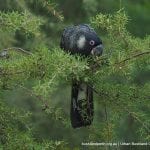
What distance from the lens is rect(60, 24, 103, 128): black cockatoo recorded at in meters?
1.38

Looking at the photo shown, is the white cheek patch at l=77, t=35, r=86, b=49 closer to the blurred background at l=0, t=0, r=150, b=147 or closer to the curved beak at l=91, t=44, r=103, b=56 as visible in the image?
the curved beak at l=91, t=44, r=103, b=56

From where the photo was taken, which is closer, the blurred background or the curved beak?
the curved beak

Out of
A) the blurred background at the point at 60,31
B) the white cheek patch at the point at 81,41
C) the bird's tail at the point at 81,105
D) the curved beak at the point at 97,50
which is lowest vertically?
the bird's tail at the point at 81,105

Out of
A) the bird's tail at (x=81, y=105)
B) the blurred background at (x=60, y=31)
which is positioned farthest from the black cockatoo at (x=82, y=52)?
the blurred background at (x=60, y=31)

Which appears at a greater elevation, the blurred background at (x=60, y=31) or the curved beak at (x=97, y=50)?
the blurred background at (x=60, y=31)

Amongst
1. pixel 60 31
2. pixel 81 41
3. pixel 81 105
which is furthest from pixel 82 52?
pixel 60 31

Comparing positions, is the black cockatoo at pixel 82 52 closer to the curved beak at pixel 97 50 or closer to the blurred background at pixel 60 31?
the curved beak at pixel 97 50

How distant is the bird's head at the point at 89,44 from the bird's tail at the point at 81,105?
0.09m

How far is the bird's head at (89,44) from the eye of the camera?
137 cm

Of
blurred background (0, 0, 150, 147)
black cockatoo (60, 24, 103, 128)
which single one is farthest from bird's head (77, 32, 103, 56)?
blurred background (0, 0, 150, 147)

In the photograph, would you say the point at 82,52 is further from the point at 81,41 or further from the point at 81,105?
the point at 81,105

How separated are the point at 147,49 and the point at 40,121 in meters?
2.31

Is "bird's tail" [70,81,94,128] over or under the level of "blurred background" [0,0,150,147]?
under

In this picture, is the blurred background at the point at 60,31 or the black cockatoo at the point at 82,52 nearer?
the black cockatoo at the point at 82,52
